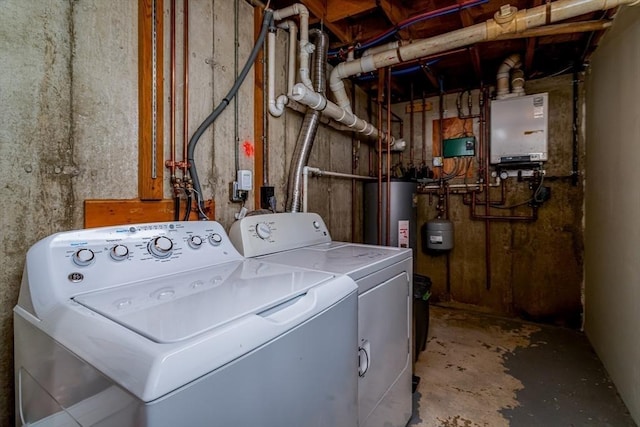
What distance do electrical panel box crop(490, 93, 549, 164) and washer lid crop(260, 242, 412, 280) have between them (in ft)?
7.36

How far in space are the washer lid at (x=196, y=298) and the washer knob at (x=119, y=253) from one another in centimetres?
11

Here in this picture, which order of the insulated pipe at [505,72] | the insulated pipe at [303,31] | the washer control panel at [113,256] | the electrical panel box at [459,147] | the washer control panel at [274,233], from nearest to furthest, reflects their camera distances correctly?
the washer control panel at [113,256] → the washer control panel at [274,233] → the insulated pipe at [303,31] → the insulated pipe at [505,72] → the electrical panel box at [459,147]

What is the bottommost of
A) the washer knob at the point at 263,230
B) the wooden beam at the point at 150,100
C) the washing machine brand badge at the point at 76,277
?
the washing machine brand badge at the point at 76,277

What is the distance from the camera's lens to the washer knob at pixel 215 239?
1.36 m

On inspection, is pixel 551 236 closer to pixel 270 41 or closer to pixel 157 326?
pixel 270 41

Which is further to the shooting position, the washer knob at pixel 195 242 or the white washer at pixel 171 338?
the washer knob at pixel 195 242

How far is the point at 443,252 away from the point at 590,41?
7.40 feet

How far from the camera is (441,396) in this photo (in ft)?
6.52

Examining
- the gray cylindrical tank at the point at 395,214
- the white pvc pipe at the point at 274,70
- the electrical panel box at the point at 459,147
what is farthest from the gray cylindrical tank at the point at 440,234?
the white pvc pipe at the point at 274,70

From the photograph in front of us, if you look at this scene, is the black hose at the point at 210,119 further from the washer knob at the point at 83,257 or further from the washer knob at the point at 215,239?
the washer knob at the point at 83,257

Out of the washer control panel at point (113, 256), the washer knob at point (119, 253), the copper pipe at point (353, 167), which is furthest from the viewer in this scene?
the copper pipe at point (353, 167)

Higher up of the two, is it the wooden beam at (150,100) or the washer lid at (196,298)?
the wooden beam at (150,100)

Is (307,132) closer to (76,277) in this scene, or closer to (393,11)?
(393,11)

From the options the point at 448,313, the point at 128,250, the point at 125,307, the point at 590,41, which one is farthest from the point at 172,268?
the point at 590,41
